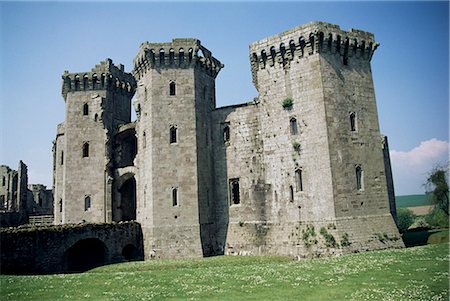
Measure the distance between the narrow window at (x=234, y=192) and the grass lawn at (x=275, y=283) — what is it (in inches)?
407

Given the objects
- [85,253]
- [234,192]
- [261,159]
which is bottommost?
[85,253]

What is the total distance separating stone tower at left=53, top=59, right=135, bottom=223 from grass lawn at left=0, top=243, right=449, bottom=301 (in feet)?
49.7

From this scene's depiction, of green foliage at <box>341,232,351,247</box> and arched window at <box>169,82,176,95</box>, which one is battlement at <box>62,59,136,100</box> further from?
green foliage at <box>341,232,351,247</box>

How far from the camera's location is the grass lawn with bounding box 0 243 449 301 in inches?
508

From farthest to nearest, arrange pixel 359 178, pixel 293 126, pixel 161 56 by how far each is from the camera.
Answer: pixel 161 56 < pixel 293 126 < pixel 359 178

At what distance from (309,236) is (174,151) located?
1221 cm

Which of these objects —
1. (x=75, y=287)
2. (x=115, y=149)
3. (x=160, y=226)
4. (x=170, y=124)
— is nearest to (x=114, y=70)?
(x=115, y=149)

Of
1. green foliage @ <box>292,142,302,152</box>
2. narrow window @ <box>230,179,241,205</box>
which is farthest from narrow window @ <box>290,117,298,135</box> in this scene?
narrow window @ <box>230,179,241,205</box>

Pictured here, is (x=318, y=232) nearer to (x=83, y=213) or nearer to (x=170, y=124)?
(x=170, y=124)

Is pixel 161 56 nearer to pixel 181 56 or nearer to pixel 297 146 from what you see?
pixel 181 56

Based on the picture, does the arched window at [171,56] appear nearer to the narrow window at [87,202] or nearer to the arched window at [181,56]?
the arched window at [181,56]

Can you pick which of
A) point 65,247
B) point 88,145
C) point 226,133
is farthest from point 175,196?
point 88,145

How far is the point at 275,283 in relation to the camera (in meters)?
14.9

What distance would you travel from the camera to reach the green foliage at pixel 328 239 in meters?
23.2
